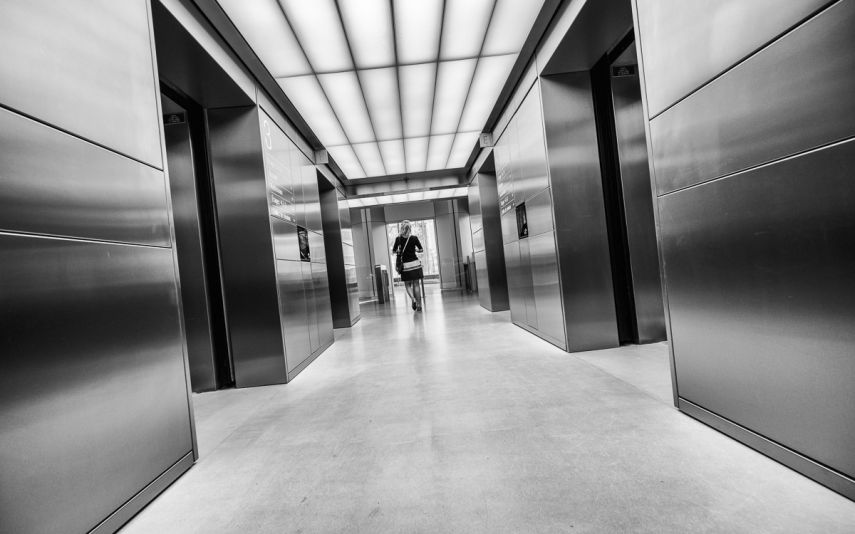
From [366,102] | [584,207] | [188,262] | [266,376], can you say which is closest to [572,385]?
[584,207]

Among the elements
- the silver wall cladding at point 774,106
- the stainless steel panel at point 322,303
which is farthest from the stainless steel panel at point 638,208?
the stainless steel panel at point 322,303

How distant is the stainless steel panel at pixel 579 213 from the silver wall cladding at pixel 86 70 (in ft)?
11.8

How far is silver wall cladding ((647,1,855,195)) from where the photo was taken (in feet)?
4.95

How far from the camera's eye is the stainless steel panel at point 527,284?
18.7ft

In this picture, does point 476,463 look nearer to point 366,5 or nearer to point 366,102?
point 366,5

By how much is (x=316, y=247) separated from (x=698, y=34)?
207 inches

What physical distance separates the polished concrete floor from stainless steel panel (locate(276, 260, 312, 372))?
759 mm

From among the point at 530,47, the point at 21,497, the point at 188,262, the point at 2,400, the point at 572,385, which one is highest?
the point at 530,47

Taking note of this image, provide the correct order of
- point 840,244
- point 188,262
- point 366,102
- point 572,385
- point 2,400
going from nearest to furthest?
point 2,400, point 840,244, point 572,385, point 188,262, point 366,102

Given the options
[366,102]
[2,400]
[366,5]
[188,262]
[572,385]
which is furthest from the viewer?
[366,102]

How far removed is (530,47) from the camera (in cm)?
453

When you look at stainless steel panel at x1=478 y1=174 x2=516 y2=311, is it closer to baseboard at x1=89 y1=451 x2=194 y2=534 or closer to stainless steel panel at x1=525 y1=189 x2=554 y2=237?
stainless steel panel at x1=525 y1=189 x2=554 y2=237

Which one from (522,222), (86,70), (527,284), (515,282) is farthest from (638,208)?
(86,70)

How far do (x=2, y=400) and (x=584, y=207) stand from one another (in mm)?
4554
